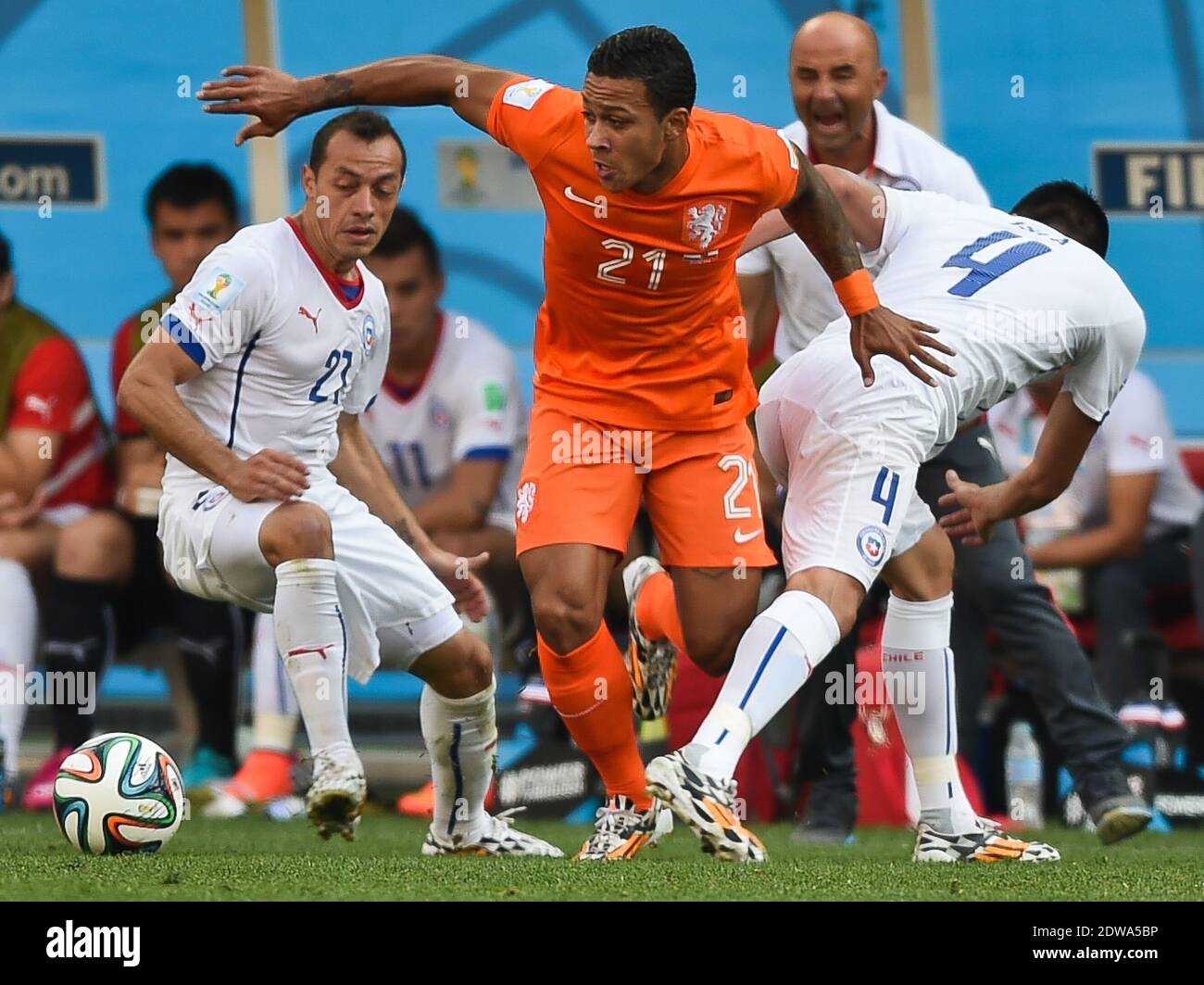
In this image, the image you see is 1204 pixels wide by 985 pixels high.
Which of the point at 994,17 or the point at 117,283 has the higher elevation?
the point at 994,17

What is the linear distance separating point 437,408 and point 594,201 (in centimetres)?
331

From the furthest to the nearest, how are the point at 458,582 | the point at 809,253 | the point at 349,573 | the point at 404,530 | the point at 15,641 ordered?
the point at 15,641 < the point at 809,253 < the point at 404,530 < the point at 458,582 < the point at 349,573

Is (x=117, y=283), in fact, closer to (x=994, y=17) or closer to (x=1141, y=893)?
(x=994, y=17)

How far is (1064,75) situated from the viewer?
8859mm

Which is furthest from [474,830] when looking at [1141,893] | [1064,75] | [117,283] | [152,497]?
[1064,75]

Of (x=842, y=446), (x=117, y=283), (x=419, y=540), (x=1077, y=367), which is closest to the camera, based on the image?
(x=842, y=446)

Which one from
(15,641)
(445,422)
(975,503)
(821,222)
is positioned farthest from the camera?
(445,422)

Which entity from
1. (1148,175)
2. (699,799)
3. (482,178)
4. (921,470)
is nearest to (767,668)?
(699,799)

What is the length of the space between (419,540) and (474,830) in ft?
2.81

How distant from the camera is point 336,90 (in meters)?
4.85

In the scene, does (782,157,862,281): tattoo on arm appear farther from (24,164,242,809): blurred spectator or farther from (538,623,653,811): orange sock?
(24,164,242,809): blurred spectator

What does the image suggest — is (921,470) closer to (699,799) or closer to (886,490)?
(886,490)

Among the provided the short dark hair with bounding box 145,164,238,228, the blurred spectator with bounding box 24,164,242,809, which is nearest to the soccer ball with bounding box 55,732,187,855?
the blurred spectator with bounding box 24,164,242,809

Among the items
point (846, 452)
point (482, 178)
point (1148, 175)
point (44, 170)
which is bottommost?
point (846, 452)
